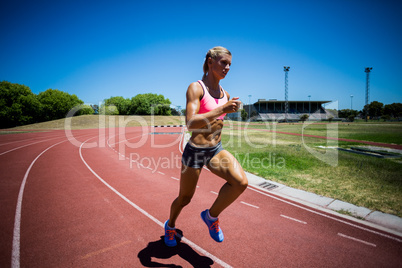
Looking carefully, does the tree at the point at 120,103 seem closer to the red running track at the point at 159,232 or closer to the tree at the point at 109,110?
the tree at the point at 109,110

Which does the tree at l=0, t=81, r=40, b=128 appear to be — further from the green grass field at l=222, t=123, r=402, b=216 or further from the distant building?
the distant building

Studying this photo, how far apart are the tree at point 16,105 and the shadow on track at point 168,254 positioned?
62.0 meters

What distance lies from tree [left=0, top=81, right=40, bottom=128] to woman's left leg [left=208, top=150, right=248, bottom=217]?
Result: 208 feet

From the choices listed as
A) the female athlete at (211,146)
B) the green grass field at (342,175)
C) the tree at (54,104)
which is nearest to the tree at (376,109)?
the green grass field at (342,175)

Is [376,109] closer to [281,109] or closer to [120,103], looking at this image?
[281,109]

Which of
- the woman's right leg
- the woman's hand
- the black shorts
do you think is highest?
the woman's hand

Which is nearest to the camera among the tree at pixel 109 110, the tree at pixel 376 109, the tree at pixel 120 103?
the tree at pixel 120 103

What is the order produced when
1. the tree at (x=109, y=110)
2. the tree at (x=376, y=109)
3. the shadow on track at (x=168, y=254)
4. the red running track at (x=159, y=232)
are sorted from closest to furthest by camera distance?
the shadow on track at (x=168, y=254) < the red running track at (x=159, y=232) < the tree at (x=109, y=110) < the tree at (x=376, y=109)

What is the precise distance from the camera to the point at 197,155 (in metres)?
2.37

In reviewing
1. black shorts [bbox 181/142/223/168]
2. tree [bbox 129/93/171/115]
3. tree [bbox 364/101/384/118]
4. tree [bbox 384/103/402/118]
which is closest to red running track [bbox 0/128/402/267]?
black shorts [bbox 181/142/223/168]

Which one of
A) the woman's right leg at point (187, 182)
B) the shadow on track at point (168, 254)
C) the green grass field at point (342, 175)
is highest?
the woman's right leg at point (187, 182)

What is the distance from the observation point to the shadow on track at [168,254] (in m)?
3.07

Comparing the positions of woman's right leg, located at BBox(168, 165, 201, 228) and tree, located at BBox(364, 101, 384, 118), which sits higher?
tree, located at BBox(364, 101, 384, 118)

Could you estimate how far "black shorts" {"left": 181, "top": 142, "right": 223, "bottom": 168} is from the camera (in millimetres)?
2367
